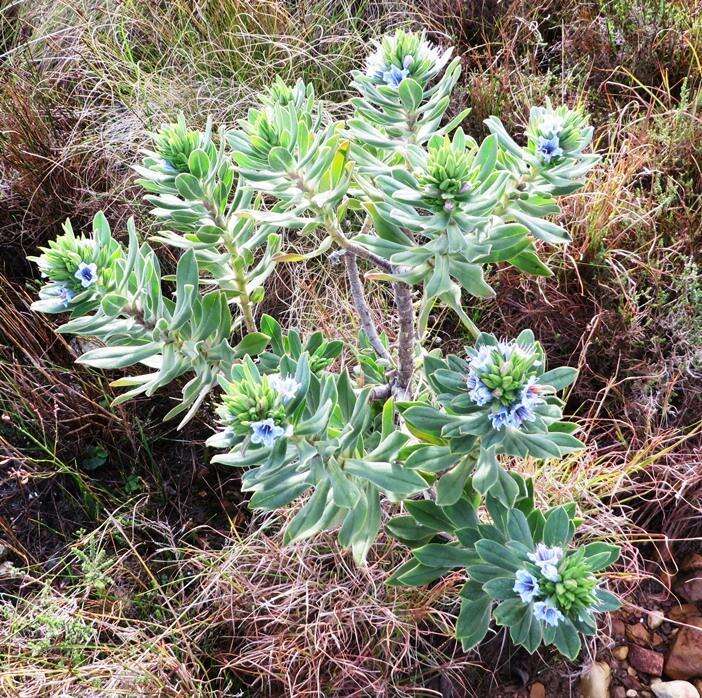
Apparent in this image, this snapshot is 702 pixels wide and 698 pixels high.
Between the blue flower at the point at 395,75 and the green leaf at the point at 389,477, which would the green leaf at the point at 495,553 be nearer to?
the green leaf at the point at 389,477

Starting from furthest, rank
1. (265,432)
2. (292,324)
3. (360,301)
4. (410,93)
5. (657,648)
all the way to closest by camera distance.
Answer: (292,324) < (657,648) < (360,301) < (410,93) < (265,432)

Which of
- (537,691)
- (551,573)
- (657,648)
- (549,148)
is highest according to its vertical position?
(549,148)

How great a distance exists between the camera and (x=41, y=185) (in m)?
A: 3.09

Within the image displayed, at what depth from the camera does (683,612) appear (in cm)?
221

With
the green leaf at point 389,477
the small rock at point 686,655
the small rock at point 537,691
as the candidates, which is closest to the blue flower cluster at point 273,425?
the green leaf at point 389,477

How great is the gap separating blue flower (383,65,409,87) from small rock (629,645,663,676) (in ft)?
5.67

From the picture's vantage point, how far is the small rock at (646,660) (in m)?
2.12

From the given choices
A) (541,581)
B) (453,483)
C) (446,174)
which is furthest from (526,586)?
(446,174)

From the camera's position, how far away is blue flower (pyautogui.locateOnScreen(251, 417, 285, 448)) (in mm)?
1246

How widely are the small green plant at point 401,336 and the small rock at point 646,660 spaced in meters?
0.79

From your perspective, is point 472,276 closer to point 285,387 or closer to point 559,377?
point 559,377

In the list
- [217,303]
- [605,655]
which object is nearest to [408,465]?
[217,303]

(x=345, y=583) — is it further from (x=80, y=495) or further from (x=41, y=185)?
(x=41, y=185)

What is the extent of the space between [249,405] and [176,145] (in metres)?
0.66
